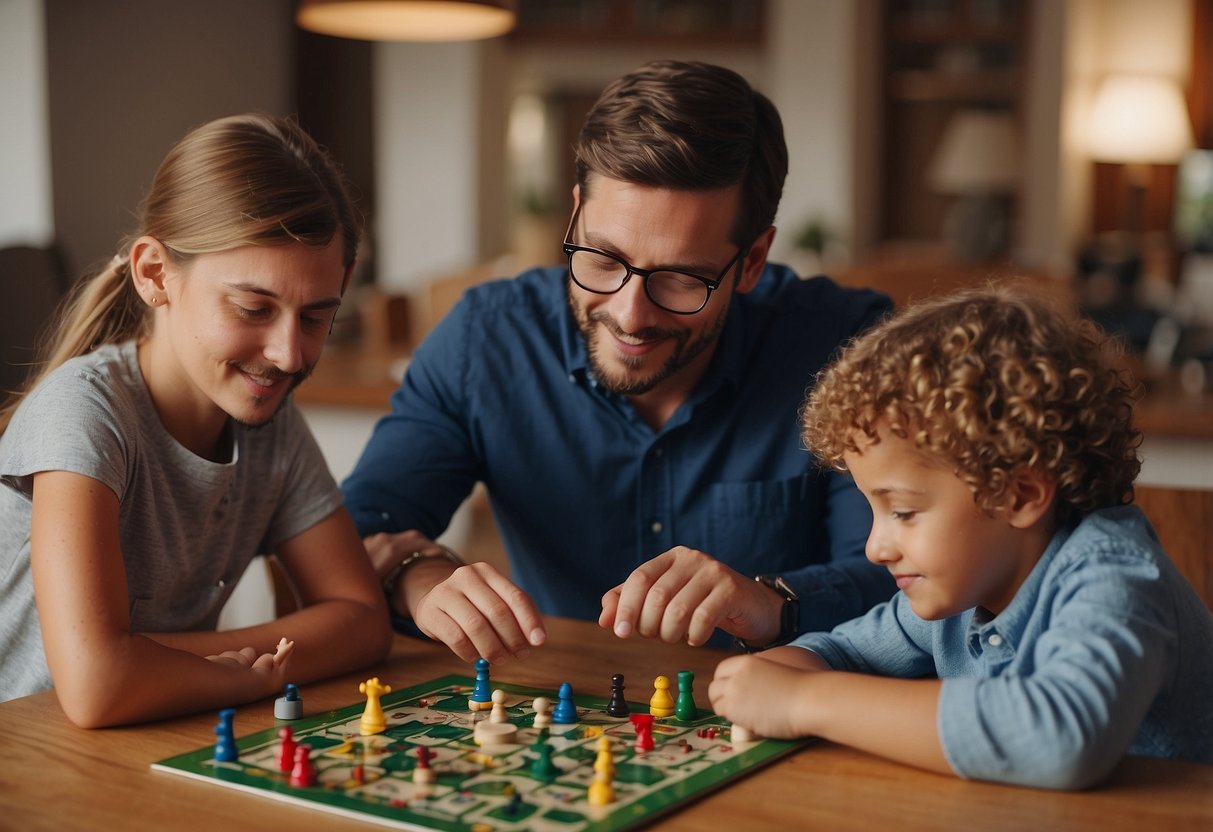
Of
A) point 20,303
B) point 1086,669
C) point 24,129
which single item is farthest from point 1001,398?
point 24,129

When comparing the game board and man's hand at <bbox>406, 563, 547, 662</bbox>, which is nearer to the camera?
the game board

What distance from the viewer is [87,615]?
122 cm

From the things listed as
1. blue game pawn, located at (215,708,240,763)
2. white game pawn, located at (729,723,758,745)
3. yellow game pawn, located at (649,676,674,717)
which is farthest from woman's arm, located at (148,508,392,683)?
white game pawn, located at (729,723,758,745)

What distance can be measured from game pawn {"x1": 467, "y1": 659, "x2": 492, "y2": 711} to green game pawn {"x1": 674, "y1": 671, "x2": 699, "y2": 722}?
171mm

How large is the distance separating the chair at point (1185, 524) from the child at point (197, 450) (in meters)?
0.95

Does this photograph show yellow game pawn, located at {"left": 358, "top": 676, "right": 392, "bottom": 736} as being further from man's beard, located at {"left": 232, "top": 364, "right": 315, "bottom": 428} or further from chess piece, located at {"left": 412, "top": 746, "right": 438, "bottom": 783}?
man's beard, located at {"left": 232, "top": 364, "right": 315, "bottom": 428}

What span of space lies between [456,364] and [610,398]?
233 millimetres

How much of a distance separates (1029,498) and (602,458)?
79 centimetres

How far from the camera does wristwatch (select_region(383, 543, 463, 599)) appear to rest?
159 cm

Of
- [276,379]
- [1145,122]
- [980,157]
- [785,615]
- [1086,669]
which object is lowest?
[785,615]

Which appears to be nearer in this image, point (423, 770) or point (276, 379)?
point (423, 770)

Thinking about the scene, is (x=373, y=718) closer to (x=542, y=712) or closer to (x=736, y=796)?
(x=542, y=712)

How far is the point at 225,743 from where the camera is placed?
108cm

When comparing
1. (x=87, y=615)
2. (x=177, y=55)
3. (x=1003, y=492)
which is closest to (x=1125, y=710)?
(x=1003, y=492)
